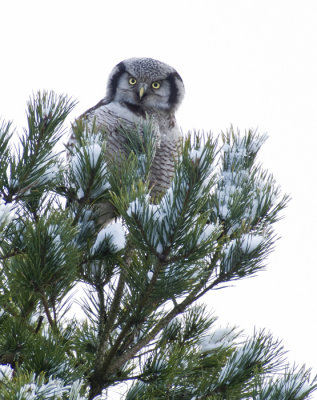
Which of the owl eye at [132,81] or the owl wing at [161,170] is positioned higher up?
the owl eye at [132,81]

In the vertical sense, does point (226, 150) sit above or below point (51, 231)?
above

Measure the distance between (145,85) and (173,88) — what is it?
25 cm

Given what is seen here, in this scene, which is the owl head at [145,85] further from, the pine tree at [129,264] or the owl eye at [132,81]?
the pine tree at [129,264]

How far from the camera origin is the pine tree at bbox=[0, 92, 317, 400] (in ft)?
4.17

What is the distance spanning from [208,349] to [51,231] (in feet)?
2.53

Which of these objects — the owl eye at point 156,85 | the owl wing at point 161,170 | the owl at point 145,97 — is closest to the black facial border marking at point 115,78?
the owl at point 145,97

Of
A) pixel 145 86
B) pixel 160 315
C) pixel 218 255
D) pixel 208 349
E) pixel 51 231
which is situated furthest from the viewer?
pixel 145 86

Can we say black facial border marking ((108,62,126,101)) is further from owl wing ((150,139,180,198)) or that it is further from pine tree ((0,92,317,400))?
pine tree ((0,92,317,400))

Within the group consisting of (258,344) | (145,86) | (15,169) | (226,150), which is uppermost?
(145,86)

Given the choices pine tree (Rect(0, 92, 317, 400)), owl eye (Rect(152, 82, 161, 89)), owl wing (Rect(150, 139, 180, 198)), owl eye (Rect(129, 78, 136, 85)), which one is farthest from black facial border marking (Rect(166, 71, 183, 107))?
pine tree (Rect(0, 92, 317, 400))

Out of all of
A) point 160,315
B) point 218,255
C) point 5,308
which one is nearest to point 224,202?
point 218,255

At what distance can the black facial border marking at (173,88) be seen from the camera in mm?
3691

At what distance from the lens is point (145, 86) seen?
3.55m

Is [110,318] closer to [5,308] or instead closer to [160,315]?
[160,315]
